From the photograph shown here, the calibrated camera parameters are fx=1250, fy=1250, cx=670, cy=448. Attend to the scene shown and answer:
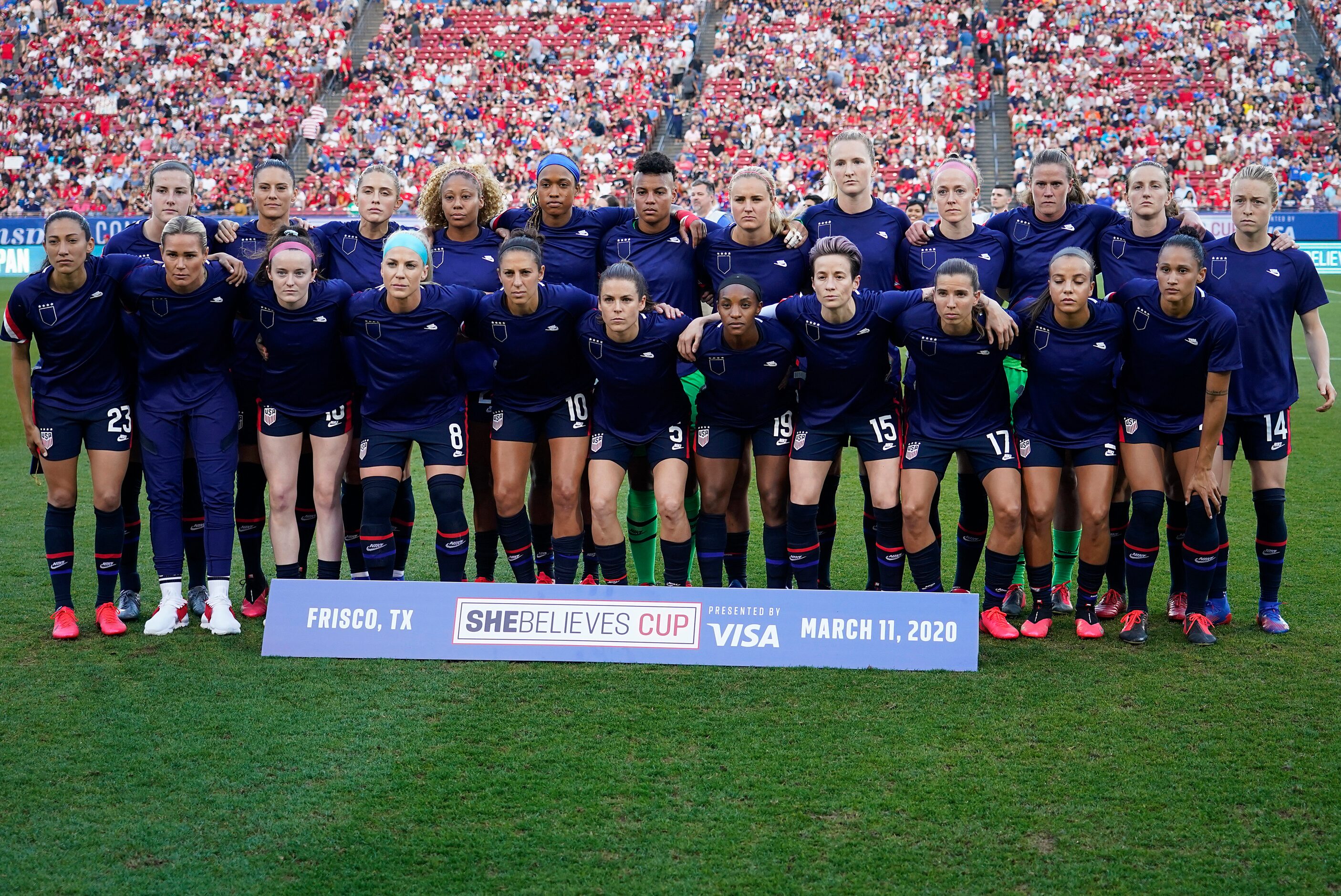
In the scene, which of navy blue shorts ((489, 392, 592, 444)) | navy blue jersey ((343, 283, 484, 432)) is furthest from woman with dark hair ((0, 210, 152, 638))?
navy blue shorts ((489, 392, 592, 444))

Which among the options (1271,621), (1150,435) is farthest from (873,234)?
(1271,621)

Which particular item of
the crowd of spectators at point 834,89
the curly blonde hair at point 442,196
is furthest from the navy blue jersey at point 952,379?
the crowd of spectators at point 834,89

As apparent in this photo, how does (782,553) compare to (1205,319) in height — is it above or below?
below

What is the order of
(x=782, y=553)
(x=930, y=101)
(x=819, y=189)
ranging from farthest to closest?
(x=930, y=101)
(x=819, y=189)
(x=782, y=553)

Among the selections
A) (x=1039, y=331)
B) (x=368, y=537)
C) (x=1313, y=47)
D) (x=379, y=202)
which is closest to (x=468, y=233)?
(x=379, y=202)

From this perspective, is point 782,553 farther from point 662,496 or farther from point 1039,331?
point 1039,331

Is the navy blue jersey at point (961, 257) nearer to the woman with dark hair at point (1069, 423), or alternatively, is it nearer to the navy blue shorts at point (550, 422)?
the woman with dark hair at point (1069, 423)

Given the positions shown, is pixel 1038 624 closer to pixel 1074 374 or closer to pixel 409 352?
pixel 1074 374

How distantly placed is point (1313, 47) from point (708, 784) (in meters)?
29.2

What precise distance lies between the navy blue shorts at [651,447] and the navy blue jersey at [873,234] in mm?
1192

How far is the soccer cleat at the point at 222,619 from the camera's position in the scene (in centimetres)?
577

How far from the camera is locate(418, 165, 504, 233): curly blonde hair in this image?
245 inches

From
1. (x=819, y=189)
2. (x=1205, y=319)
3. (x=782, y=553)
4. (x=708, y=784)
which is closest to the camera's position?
(x=708, y=784)

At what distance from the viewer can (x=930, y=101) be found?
89.0ft
